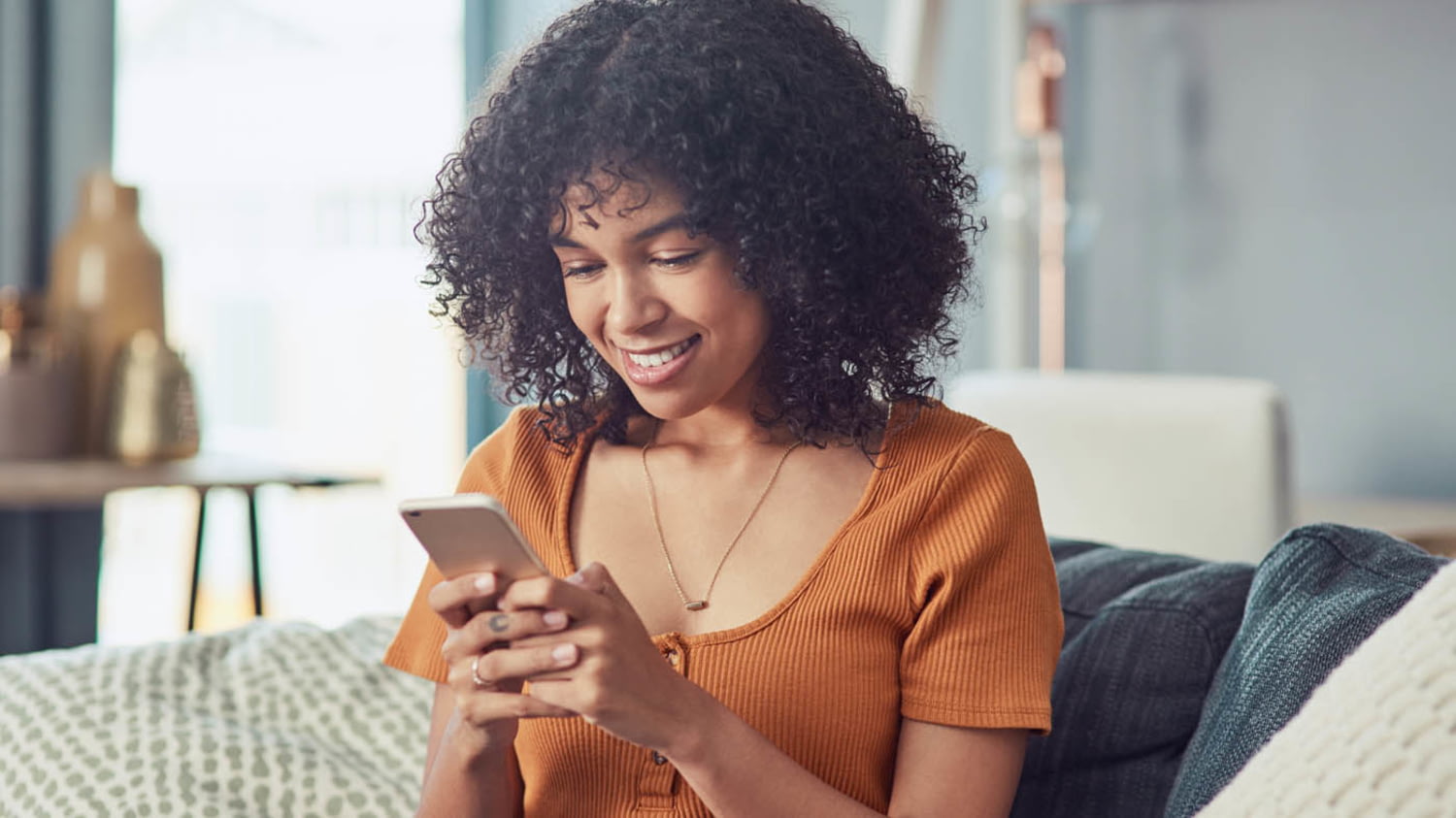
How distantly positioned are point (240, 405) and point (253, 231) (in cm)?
44

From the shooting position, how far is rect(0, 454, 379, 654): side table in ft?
7.10

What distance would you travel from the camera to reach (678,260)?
97 centimetres

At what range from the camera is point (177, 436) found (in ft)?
7.73

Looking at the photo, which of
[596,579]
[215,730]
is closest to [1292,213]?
[215,730]

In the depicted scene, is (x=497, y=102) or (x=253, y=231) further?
(x=253, y=231)

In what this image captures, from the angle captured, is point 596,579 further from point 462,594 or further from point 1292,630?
point 1292,630

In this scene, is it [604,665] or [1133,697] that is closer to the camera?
[604,665]

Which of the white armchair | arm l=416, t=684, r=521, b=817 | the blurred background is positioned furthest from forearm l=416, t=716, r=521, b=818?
the blurred background

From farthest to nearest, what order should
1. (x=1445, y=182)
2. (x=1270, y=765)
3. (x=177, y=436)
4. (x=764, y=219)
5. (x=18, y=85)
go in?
(x=1445, y=182) → (x=18, y=85) → (x=177, y=436) → (x=764, y=219) → (x=1270, y=765)

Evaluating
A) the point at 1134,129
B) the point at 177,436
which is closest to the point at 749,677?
the point at 177,436

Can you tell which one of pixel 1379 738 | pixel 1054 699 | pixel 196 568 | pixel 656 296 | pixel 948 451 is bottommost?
pixel 196 568

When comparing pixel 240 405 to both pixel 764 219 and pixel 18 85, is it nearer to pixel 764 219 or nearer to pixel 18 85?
pixel 18 85

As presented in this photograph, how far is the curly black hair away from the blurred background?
1.24m

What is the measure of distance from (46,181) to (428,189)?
76 centimetres
